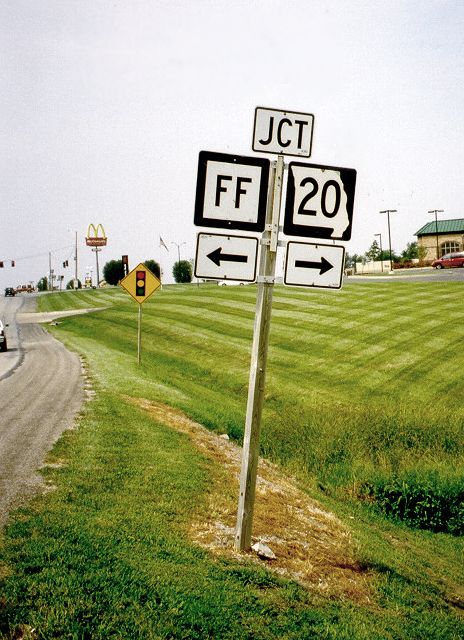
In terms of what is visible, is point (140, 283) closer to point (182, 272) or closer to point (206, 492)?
point (206, 492)

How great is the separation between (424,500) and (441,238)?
301 feet

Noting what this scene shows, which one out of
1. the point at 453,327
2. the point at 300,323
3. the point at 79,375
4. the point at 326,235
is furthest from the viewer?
the point at 300,323

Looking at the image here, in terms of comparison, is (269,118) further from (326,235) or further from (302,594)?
(302,594)

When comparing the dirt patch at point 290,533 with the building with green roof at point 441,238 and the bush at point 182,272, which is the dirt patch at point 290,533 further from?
the bush at point 182,272

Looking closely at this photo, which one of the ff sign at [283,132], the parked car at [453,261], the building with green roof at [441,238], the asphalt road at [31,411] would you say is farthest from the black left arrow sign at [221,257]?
the building with green roof at [441,238]

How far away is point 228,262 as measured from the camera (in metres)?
5.70

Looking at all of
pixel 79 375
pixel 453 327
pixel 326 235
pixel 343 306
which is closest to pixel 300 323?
pixel 343 306

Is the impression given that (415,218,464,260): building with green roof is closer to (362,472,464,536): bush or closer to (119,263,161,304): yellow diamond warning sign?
(119,263,161,304): yellow diamond warning sign

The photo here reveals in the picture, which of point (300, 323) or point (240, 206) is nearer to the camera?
point (240, 206)

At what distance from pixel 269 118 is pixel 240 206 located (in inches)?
39.3

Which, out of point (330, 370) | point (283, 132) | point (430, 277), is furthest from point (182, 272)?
point (283, 132)

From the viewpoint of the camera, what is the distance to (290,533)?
22.4 ft

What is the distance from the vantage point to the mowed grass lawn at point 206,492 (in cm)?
448

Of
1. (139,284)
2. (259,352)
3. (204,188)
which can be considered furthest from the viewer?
(139,284)
